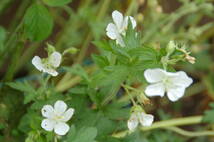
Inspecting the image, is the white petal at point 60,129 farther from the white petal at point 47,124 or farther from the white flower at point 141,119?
the white flower at point 141,119

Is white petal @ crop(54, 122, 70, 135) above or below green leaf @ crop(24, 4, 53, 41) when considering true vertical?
below

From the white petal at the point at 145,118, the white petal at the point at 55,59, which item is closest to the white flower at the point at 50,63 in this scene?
the white petal at the point at 55,59

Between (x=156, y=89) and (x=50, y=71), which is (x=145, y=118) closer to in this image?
(x=156, y=89)

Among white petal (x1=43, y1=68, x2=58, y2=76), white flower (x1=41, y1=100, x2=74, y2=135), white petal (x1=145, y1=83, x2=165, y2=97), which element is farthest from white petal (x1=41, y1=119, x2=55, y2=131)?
white petal (x1=145, y1=83, x2=165, y2=97)

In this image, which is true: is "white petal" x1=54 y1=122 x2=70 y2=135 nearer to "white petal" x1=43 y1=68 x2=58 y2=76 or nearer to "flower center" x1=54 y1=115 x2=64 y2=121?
"flower center" x1=54 y1=115 x2=64 y2=121

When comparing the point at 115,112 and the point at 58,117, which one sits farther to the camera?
the point at 115,112

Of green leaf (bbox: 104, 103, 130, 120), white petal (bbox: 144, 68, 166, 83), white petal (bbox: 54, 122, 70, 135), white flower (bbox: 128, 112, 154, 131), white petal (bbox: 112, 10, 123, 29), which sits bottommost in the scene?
green leaf (bbox: 104, 103, 130, 120)

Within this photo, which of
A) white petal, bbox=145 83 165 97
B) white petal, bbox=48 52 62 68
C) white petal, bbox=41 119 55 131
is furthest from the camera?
white petal, bbox=48 52 62 68

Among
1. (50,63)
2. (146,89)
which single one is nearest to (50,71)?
(50,63)
